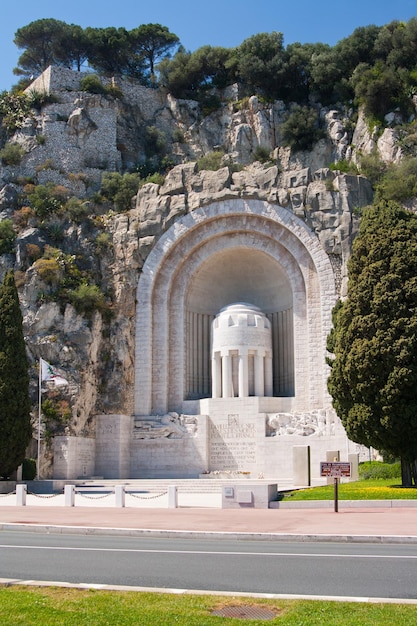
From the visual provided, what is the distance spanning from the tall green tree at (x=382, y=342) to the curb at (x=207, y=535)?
992cm

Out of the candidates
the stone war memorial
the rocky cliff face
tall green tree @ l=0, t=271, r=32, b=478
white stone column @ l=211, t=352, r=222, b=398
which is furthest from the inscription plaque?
tall green tree @ l=0, t=271, r=32, b=478

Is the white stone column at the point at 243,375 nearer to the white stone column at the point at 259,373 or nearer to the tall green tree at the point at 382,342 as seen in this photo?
the white stone column at the point at 259,373

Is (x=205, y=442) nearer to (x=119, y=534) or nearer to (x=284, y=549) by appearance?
(x=119, y=534)

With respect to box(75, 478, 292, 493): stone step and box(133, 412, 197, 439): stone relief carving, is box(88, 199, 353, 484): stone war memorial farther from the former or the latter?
box(75, 478, 292, 493): stone step

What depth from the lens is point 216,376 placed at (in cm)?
3944

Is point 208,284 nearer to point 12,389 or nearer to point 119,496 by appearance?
point 12,389

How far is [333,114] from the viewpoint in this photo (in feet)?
167

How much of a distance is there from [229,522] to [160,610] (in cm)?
1002

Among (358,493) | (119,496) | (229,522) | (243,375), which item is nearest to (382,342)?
(358,493)

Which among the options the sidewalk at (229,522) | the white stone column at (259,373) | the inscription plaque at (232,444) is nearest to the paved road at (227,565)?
the sidewalk at (229,522)

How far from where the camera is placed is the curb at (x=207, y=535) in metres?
13.5

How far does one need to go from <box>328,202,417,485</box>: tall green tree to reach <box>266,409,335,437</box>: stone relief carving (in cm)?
835

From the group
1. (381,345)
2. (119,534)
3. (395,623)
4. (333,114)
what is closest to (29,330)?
(381,345)

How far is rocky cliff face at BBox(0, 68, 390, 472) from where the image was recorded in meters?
37.8
